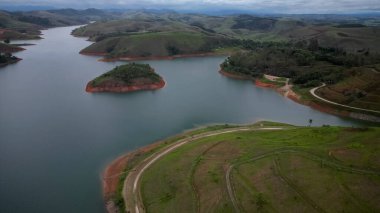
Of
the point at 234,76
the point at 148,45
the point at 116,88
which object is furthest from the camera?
the point at 148,45

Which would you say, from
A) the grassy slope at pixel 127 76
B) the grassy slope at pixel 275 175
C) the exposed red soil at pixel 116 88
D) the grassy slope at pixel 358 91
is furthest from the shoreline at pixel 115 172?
the grassy slope at pixel 358 91

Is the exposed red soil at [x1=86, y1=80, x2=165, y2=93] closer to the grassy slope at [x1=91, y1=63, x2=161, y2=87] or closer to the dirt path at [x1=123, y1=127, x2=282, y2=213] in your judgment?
the grassy slope at [x1=91, y1=63, x2=161, y2=87]

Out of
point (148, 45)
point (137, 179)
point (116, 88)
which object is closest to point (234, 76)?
point (116, 88)

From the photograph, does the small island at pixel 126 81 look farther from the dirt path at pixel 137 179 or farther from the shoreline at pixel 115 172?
the dirt path at pixel 137 179

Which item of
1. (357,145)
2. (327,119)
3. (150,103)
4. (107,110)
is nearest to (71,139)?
(107,110)

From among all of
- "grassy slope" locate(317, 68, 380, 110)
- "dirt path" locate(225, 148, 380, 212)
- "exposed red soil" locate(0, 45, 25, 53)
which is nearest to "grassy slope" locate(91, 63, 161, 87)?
"grassy slope" locate(317, 68, 380, 110)

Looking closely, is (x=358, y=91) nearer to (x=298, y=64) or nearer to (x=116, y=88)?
(x=298, y=64)
